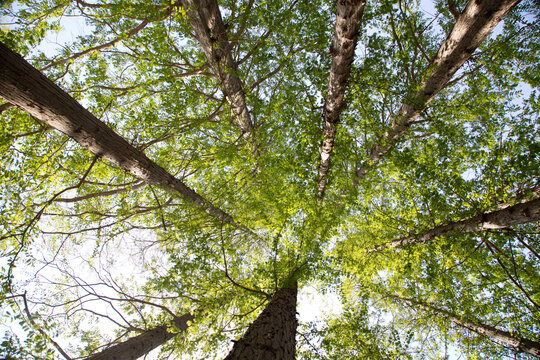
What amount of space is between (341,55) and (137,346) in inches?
252

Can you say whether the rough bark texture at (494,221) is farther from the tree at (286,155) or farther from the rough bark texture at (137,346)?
the rough bark texture at (137,346)

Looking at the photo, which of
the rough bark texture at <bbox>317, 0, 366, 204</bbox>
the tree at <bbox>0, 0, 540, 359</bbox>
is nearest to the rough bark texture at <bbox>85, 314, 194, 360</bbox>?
the tree at <bbox>0, 0, 540, 359</bbox>

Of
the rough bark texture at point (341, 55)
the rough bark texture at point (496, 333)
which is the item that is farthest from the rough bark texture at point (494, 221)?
the rough bark texture at point (341, 55)

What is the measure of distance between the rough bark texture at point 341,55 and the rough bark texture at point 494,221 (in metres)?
2.86

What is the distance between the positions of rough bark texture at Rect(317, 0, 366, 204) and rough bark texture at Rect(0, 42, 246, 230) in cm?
314

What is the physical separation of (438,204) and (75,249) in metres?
9.04

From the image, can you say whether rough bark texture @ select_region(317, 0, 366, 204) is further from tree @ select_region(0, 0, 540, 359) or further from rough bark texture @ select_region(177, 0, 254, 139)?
rough bark texture @ select_region(177, 0, 254, 139)

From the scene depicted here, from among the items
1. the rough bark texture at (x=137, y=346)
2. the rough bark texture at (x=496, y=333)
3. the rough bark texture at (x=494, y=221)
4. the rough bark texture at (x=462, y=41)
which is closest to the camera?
the rough bark texture at (x=462, y=41)

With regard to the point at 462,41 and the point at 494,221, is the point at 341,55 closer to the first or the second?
the point at 462,41

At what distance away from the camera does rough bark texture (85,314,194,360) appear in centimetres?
381

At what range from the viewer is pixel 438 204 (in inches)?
142

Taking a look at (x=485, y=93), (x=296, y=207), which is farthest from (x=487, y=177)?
(x=296, y=207)

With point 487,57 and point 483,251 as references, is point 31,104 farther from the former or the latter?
point 483,251

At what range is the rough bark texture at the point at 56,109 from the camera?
1.85 meters
